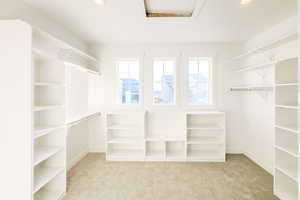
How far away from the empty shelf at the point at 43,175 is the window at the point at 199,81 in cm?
292

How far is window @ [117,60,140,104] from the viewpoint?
167 inches

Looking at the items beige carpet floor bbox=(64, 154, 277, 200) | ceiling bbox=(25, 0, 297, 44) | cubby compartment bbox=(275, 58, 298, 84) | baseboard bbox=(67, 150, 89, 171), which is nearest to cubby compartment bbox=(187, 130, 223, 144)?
beige carpet floor bbox=(64, 154, 277, 200)

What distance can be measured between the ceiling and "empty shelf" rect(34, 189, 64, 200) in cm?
239

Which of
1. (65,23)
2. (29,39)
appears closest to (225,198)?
(29,39)

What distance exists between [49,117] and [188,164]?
8.50ft

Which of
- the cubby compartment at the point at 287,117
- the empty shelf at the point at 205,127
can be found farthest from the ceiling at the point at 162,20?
the empty shelf at the point at 205,127

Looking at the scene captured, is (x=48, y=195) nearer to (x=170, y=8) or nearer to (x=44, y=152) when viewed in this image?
(x=44, y=152)

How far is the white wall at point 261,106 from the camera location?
2898mm

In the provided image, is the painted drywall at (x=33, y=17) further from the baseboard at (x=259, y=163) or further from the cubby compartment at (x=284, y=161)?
the baseboard at (x=259, y=163)

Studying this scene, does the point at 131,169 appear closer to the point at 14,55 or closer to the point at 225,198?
the point at 225,198

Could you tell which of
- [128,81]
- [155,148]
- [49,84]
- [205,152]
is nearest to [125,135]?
[155,148]

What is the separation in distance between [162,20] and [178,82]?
1.58 meters

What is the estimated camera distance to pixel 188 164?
11.8 ft

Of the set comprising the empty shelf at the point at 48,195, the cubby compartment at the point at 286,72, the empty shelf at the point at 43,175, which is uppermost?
the cubby compartment at the point at 286,72
